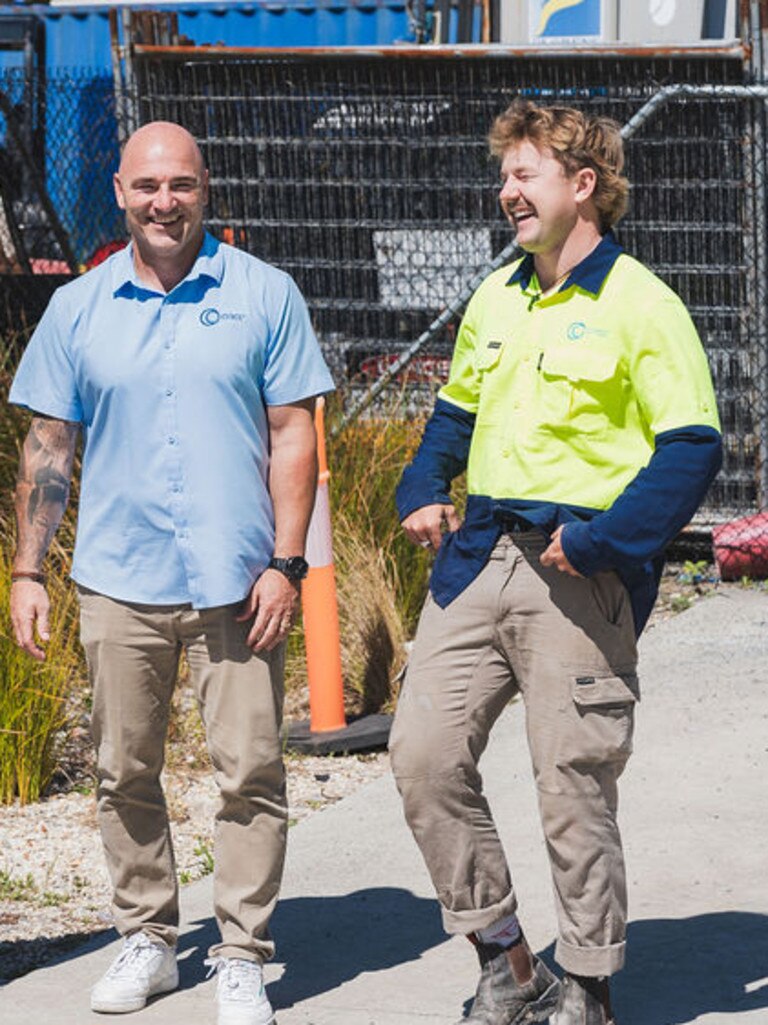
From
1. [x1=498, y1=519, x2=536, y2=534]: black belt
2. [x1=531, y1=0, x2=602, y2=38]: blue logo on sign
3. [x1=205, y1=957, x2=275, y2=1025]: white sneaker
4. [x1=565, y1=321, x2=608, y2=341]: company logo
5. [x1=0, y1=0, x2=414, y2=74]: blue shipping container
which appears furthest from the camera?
[x1=0, y1=0, x2=414, y2=74]: blue shipping container

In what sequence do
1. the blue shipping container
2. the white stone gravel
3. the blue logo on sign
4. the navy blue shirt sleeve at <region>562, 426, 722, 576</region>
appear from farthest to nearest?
the blue shipping container < the blue logo on sign < the white stone gravel < the navy blue shirt sleeve at <region>562, 426, 722, 576</region>

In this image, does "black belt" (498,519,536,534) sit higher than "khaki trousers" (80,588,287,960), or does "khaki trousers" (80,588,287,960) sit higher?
"black belt" (498,519,536,534)

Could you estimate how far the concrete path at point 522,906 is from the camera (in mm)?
4383

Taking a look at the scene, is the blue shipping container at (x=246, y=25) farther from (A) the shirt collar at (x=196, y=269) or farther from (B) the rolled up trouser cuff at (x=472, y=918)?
(B) the rolled up trouser cuff at (x=472, y=918)

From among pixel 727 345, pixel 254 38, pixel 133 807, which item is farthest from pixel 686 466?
pixel 254 38

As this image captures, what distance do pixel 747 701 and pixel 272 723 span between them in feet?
9.30

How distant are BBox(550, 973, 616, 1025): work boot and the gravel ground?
1.53 m

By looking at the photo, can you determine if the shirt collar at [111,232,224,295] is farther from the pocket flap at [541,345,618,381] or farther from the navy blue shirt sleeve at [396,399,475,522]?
the pocket flap at [541,345,618,381]

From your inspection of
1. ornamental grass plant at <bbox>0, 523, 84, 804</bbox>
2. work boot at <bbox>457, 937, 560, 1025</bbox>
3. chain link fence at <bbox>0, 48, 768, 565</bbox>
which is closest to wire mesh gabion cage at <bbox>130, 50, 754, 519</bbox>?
chain link fence at <bbox>0, 48, 768, 565</bbox>

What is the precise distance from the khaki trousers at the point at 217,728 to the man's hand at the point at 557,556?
0.75 metres

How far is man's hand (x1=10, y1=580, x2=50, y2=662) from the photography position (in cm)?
437

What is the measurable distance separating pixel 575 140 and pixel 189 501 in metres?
1.10

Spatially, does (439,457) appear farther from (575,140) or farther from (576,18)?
(576,18)

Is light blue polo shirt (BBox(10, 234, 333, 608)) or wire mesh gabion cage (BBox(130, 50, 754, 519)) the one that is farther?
wire mesh gabion cage (BBox(130, 50, 754, 519))
